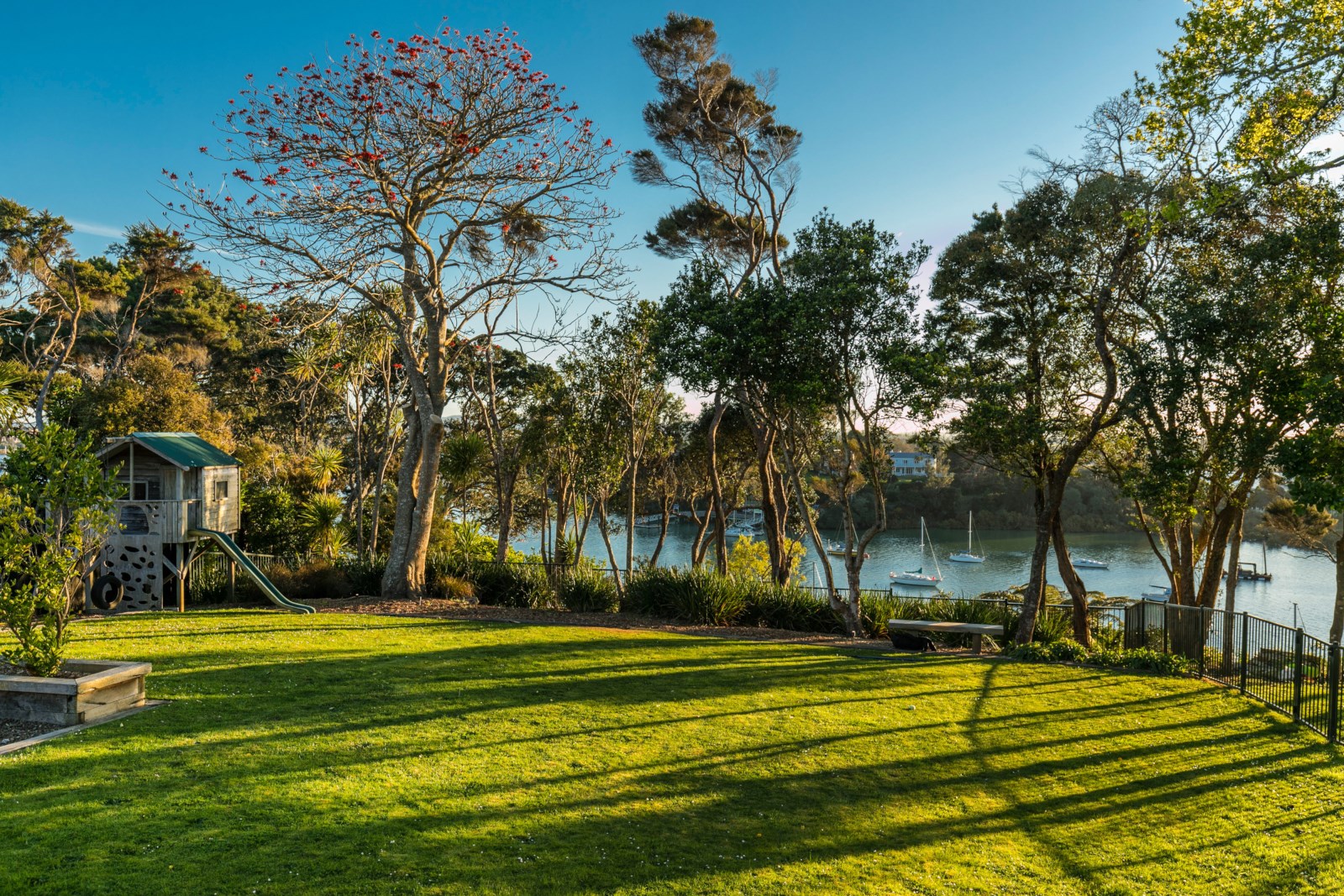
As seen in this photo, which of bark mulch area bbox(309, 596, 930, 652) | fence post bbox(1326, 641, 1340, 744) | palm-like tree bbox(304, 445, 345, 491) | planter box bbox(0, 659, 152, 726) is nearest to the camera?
planter box bbox(0, 659, 152, 726)

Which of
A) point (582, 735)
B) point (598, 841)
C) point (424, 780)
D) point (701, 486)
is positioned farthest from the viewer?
point (701, 486)

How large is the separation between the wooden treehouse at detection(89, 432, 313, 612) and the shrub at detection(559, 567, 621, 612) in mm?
4681

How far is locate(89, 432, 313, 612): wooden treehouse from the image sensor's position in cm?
1385

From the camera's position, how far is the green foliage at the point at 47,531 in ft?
21.3

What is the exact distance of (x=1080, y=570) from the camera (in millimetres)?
49750

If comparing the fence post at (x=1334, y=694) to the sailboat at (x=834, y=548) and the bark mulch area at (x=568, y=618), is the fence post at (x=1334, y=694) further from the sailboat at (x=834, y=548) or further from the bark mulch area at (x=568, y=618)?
the sailboat at (x=834, y=548)

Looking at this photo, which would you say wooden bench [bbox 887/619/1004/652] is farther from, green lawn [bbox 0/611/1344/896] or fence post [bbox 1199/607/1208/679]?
fence post [bbox 1199/607/1208/679]

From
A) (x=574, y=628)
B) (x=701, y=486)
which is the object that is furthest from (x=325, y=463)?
(x=701, y=486)

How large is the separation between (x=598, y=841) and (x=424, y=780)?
58.6 inches

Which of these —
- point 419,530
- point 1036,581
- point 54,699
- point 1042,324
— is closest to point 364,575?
point 419,530

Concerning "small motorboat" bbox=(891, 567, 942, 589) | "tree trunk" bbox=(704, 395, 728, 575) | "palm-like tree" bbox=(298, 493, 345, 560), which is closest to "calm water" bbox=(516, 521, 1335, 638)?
"small motorboat" bbox=(891, 567, 942, 589)

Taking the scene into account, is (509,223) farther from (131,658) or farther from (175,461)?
(131,658)

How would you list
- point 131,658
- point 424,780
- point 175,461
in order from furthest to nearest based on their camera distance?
point 175,461, point 131,658, point 424,780

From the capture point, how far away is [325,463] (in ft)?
67.9
